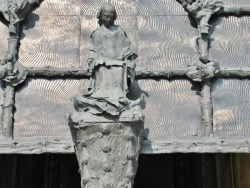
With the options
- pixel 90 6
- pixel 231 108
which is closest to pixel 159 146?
pixel 231 108

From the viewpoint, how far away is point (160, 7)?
28.5 ft

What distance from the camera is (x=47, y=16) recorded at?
8.59m

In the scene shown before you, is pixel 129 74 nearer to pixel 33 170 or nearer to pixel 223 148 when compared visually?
pixel 223 148

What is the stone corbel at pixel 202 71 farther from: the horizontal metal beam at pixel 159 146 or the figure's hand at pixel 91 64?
the figure's hand at pixel 91 64

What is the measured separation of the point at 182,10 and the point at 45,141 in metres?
3.18

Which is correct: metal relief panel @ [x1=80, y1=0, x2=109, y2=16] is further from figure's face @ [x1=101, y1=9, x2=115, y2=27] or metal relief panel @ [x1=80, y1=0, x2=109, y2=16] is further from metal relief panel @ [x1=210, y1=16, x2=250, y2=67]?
metal relief panel @ [x1=210, y1=16, x2=250, y2=67]

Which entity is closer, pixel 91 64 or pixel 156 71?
pixel 91 64

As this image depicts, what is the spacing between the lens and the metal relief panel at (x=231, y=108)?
25.3 ft

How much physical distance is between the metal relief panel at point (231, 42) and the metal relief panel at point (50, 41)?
2.19 m

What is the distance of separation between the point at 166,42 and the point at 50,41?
182cm

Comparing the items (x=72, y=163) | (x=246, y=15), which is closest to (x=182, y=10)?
(x=246, y=15)

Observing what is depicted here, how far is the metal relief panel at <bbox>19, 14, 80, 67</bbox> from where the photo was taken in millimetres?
8211

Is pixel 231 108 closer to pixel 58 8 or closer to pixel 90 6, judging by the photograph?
pixel 90 6

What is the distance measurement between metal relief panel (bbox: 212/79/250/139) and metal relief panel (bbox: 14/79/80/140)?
2123mm
